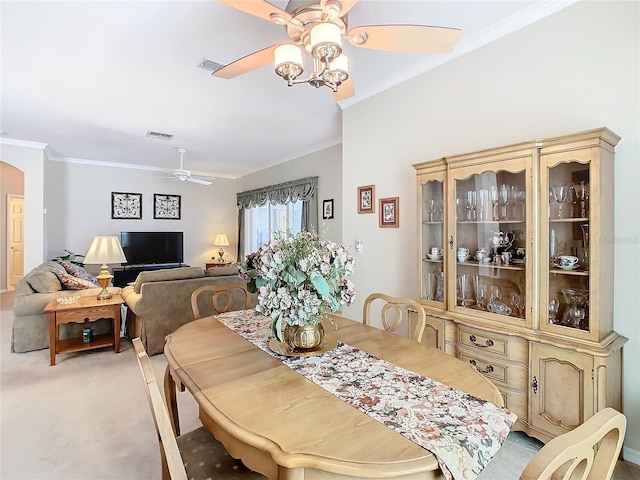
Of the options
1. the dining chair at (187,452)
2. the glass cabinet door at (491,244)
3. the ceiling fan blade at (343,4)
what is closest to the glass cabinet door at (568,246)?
the glass cabinet door at (491,244)

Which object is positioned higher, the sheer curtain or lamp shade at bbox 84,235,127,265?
the sheer curtain

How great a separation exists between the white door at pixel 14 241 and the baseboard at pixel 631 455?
9820mm

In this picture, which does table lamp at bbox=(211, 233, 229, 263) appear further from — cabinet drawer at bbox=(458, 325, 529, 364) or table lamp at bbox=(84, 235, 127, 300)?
cabinet drawer at bbox=(458, 325, 529, 364)

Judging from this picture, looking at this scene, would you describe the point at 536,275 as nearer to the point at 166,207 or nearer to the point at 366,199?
the point at 366,199

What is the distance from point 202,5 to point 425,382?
234 cm

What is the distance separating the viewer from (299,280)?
1.39 meters

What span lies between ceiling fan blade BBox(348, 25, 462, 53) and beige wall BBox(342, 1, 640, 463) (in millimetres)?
906

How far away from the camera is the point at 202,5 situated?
203 centimetres

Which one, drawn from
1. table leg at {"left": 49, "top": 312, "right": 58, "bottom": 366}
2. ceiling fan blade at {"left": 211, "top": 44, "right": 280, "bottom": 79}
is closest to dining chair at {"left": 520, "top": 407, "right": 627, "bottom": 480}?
ceiling fan blade at {"left": 211, "top": 44, "right": 280, "bottom": 79}

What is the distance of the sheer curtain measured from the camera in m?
5.56

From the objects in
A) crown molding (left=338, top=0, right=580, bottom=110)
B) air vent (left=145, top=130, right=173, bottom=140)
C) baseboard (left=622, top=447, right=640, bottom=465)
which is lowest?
baseboard (left=622, top=447, right=640, bottom=465)

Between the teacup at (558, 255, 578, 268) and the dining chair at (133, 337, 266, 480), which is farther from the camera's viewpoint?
the teacup at (558, 255, 578, 268)

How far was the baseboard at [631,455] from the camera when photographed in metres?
1.85

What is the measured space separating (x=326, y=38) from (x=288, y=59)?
0.23 m
